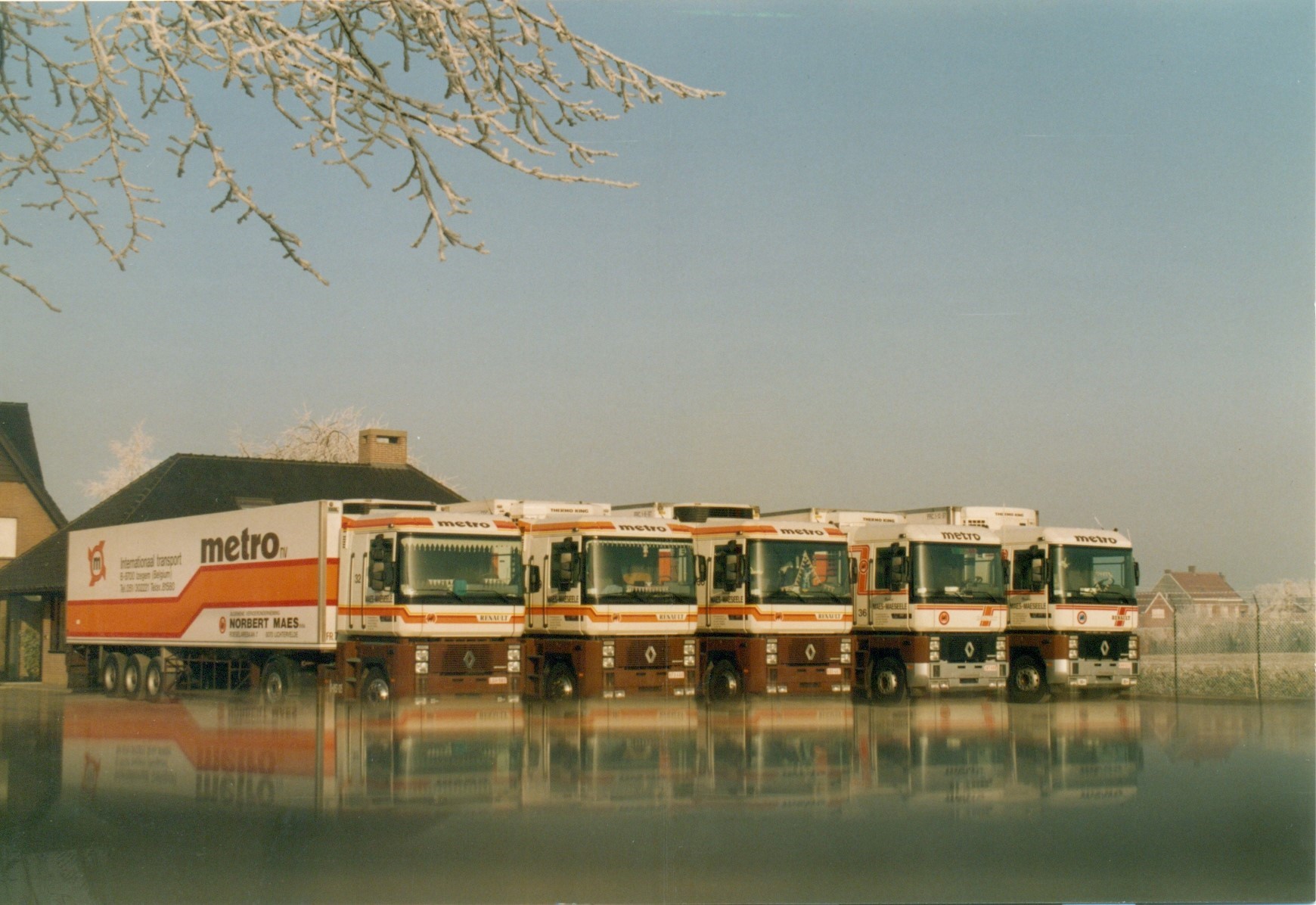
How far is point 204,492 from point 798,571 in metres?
21.3

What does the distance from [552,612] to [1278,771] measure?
11822mm

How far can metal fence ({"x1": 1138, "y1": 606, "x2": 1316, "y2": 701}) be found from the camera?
1145 inches

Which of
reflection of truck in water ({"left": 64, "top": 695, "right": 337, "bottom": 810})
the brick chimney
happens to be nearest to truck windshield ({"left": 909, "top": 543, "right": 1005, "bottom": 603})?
reflection of truck in water ({"left": 64, "top": 695, "right": 337, "bottom": 810})

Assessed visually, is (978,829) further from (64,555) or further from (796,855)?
(64,555)

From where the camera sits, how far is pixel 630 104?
9609 millimetres

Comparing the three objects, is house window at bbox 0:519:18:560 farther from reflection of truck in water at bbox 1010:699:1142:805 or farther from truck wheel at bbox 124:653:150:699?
reflection of truck in water at bbox 1010:699:1142:805

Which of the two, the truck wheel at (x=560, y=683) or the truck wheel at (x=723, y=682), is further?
the truck wheel at (x=723, y=682)

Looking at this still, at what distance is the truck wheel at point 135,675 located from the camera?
1188 inches

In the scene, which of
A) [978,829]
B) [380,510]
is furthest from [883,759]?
[380,510]

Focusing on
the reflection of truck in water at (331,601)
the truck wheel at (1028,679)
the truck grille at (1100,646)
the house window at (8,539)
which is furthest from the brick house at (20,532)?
the truck grille at (1100,646)

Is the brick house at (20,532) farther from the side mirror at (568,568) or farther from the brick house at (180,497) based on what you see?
the side mirror at (568,568)

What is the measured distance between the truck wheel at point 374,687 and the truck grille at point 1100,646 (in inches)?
493

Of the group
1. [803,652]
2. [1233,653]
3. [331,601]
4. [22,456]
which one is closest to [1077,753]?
[803,652]

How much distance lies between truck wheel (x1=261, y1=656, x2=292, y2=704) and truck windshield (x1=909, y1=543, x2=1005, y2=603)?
10886 mm
